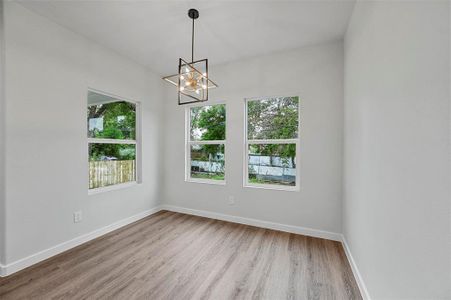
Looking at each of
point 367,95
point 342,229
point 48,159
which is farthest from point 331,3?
point 48,159

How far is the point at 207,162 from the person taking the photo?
3771mm

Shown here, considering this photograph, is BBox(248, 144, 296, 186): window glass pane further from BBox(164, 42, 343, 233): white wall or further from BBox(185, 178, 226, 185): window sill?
BBox(185, 178, 226, 185): window sill

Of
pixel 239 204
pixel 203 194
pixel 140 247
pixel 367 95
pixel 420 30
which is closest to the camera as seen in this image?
pixel 420 30

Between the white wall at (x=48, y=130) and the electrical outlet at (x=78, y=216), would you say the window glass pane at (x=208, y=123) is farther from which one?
the electrical outlet at (x=78, y=216)

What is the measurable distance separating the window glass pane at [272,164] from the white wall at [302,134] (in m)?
0.18

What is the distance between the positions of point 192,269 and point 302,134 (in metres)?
2.30

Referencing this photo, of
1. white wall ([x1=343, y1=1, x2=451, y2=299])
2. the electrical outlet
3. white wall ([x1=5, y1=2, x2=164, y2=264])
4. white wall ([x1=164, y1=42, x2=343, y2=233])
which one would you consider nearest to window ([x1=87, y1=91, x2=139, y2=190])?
white wall ([x1=5, y1=2, x2=164, y2=264])

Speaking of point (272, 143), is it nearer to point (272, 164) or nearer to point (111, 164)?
point (272, 164)

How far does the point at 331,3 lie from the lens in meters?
2.04

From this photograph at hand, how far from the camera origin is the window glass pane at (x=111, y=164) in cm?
290

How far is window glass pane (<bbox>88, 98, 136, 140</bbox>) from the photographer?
2.90 metres

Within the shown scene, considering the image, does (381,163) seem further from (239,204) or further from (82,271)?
(82,271)

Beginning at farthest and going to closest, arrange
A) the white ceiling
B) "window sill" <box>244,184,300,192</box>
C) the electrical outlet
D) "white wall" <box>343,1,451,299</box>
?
"window sill" <box>244,184,300,192</box> → the electrical outlet → the white ceiling → "white wall" <box>343,1,451,299</box>

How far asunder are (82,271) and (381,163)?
2.93m
